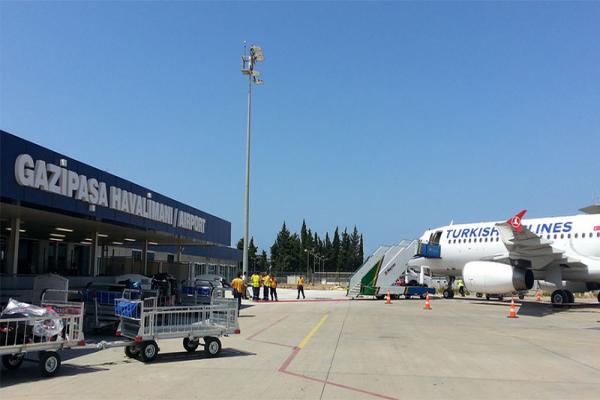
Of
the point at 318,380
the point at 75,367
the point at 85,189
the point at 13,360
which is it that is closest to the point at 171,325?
the point at 75,367

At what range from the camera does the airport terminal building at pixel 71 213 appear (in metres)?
12.9

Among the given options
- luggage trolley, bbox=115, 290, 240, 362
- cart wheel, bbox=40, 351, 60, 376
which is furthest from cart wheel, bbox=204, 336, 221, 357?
cart wheel, bbox=40, 351, 60, 376

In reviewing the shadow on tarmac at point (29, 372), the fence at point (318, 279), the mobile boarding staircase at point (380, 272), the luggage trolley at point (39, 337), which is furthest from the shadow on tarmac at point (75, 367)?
the fence at point (318, 279)

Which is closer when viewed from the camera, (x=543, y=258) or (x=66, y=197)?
(x=66, y=197)

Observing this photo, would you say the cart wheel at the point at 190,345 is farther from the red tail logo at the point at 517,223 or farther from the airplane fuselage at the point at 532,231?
the airplane fuselage at the point at 532,231

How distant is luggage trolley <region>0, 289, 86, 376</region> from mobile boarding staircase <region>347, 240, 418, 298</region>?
85.2 feet

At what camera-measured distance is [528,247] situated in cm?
2477

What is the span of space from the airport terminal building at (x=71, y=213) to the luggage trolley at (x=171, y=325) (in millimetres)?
4154

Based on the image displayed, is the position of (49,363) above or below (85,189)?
below

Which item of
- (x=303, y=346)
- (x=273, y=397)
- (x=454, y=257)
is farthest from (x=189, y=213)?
(x=273, y=397)

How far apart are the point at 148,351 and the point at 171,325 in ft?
2.26

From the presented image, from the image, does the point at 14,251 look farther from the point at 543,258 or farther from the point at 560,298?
the point at 560,298

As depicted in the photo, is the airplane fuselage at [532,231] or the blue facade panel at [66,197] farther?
the airplane fuselage at [532,231]

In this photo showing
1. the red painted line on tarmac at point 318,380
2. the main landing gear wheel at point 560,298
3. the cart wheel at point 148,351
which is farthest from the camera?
the main landing gear wheel at point 560,298
